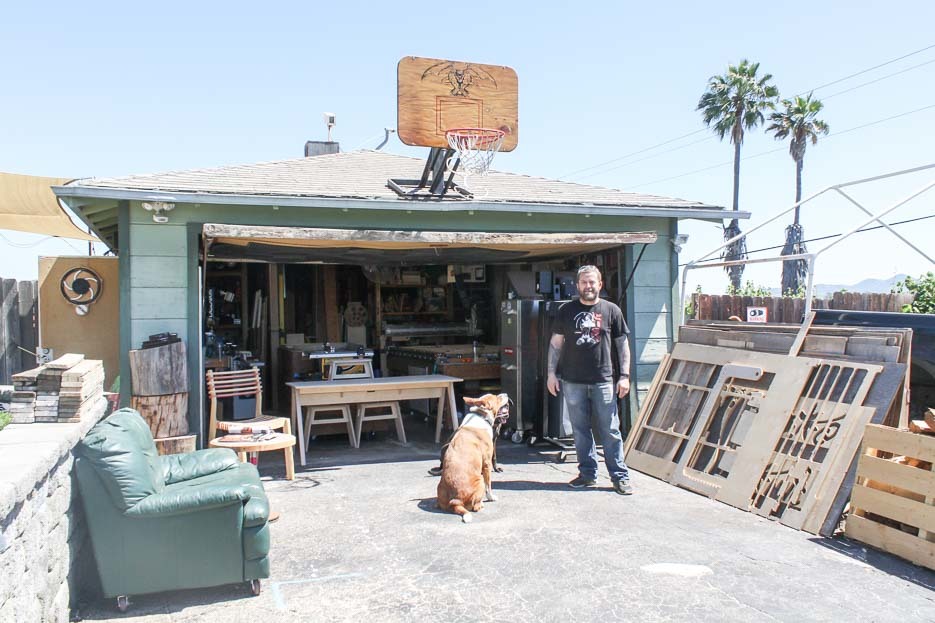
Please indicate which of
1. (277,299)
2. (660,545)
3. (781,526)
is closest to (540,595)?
(660,545)

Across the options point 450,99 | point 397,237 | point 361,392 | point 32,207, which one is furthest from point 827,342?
point 32,207

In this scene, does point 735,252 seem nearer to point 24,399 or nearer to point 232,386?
point 232,386

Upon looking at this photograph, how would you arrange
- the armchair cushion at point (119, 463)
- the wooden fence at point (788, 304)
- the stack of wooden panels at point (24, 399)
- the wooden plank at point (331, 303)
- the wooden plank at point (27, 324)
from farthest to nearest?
the wooden plank at point (331, 303)
the wooden plank at point (27, 324)
the wooden fence at point (788, 304)
the stack of wooden panels at point (24, 399)
the armchair cushion at point (119, 463)

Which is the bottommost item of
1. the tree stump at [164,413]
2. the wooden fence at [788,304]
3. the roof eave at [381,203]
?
the tree stump at [164,413]

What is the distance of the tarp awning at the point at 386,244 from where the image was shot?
658 cm

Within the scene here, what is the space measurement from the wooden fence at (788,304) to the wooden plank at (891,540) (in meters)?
3.91

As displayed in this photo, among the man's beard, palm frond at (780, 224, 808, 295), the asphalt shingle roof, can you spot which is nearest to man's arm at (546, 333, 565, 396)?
the man's beard

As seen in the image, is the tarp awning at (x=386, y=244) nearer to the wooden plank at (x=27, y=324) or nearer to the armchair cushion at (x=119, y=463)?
the armchair cushion at (x=119, y=463)

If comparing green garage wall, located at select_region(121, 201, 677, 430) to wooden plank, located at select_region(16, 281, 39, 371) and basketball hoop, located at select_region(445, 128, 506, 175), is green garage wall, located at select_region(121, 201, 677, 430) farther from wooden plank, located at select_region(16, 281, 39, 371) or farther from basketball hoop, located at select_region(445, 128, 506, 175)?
wooden plank, located at select_region(16, 281, 39, 371)

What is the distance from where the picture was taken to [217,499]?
3.80 meters

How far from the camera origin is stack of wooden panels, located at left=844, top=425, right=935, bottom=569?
4.43 m

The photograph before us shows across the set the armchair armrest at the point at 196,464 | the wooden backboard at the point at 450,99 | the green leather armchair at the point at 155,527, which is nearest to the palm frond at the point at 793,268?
A: the wooden backboard at the point at 450,99

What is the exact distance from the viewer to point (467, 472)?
5355mm

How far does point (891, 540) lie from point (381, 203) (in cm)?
500
